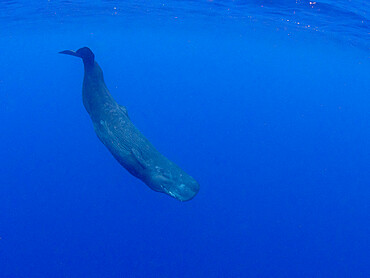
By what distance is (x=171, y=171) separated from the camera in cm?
457

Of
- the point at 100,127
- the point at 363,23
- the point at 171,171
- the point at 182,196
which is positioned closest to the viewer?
the point at 182,196

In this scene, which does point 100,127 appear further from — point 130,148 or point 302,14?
point 302,14

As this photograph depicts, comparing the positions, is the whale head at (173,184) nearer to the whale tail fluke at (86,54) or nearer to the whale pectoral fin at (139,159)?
the whale pectoral fin at (139,159)

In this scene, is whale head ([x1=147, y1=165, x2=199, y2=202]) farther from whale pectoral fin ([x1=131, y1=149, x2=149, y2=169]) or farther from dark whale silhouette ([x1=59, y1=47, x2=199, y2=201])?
whale pectoral fin ([x1=131, y1=149, x2=149, y2=169])

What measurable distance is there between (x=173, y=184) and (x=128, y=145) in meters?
1.11

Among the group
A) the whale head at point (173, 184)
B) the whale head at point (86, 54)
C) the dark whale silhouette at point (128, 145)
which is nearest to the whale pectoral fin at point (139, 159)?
the dark whale silhouette at point (128, 145)

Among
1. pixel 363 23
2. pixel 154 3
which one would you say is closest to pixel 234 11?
pixel 154 3

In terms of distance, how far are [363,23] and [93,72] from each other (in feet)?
54.5

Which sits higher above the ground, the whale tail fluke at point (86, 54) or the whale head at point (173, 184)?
the whale tail fluke at point (86, 54)

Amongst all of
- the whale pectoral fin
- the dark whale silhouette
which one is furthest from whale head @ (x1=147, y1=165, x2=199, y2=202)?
the whale pectoral fin

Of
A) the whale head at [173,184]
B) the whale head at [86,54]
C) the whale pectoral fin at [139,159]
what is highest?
the whale head at [86,54]

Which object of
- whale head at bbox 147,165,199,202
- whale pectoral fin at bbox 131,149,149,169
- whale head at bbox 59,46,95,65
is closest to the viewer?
whale head at bbox 147,165,199,202

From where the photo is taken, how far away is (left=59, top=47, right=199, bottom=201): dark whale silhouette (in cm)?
439

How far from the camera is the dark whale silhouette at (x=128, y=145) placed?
439cm
